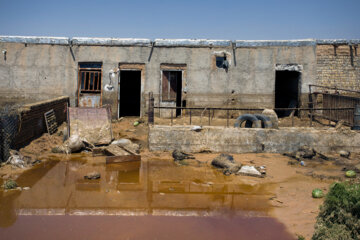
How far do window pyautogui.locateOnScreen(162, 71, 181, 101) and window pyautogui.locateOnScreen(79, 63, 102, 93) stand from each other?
306 cm

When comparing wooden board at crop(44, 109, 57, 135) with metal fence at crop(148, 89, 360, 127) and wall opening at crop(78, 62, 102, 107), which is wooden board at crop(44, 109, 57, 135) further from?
metal fence at crop(148, 89, 360, 127)

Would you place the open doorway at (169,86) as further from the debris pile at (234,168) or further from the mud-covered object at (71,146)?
the debris pile at (234,168)

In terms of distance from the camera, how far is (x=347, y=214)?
487 cm

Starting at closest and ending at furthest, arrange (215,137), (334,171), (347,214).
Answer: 1. (347,214)
2. (334,171)
3. (215,137)

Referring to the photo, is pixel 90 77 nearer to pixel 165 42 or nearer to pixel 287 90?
pixel 165 42

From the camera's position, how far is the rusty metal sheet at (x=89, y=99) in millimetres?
Answer: 16078

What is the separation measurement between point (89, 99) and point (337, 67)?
11.8 metres

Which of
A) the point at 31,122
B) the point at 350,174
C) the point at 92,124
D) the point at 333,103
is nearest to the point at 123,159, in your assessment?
the point at 92,124

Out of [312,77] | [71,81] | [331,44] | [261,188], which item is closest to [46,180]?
[261,188]

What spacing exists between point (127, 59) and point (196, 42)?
3.31 m

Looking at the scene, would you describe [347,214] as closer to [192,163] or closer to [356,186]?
[356,186]

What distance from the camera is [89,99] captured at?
16109 millimetres

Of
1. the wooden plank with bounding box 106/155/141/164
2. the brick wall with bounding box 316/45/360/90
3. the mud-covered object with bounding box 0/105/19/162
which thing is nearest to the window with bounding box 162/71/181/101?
the wooden plank with bounding box 106/155/141/164

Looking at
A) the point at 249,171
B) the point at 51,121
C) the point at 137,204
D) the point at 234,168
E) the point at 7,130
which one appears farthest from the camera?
the point at 51,121
